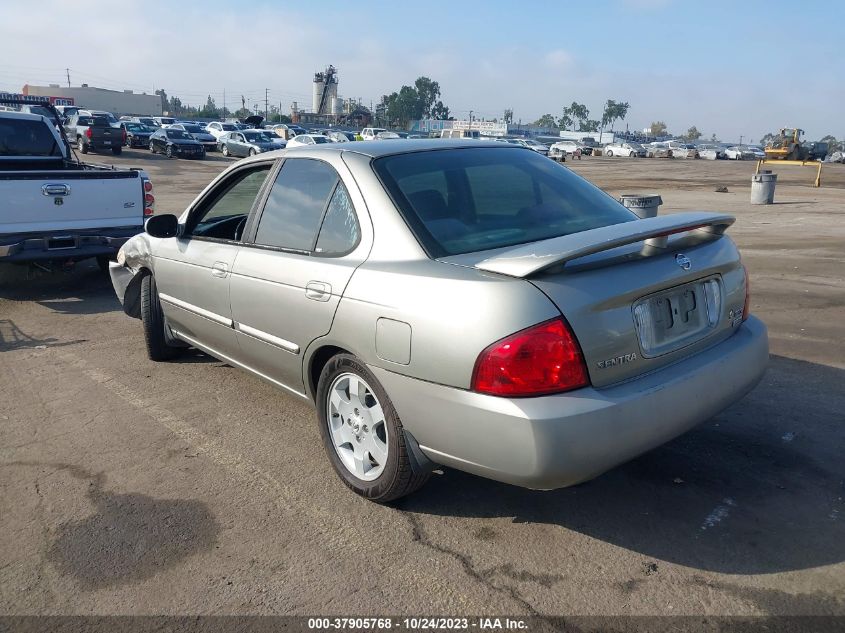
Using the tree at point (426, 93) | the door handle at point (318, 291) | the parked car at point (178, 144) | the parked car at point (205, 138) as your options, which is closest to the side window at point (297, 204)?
the door handle at point (318, 291)

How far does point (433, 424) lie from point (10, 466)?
8.19 feet

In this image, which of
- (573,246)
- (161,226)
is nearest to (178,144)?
(161,226)

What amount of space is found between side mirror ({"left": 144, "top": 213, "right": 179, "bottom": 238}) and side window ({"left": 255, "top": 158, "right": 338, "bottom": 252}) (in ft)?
3.14

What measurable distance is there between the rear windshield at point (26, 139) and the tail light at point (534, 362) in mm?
8884

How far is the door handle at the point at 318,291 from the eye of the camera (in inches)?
140

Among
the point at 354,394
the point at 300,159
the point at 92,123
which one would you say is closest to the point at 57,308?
the point at 300,159

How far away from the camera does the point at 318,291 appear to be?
3621 mm

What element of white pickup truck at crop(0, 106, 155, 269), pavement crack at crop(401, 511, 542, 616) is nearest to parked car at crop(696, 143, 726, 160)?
white pickup truck at crop(0, 106, 155, 269)

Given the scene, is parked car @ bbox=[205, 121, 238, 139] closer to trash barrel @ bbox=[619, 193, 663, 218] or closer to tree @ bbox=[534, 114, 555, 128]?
trash barrel @ bbox=[619, 193, 663, 218]

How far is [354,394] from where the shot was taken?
11.6ft

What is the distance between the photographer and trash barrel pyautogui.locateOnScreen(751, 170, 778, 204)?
63.1 feet

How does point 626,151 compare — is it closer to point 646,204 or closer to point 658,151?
point 658,151

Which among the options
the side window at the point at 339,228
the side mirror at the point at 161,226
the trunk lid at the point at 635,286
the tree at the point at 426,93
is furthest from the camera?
the tree at the point at 426,93

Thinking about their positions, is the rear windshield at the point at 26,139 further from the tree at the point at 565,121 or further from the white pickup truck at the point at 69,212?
the tree at the point at 565,121
